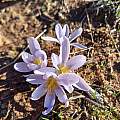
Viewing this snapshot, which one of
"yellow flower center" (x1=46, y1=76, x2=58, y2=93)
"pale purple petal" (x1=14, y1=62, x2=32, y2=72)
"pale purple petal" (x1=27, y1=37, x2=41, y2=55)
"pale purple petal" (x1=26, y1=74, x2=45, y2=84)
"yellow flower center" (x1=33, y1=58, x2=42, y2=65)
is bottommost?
"yellow flower center" (x1=46, y1=76, x2=58, y2=93)

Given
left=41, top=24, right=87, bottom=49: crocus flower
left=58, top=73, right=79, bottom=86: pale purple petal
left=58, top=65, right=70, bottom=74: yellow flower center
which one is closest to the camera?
left=58, top=73, right=79, bottom=86: pale purple petal

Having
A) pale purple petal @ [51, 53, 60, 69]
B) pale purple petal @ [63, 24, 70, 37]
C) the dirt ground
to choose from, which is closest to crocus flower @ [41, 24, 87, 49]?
pale purple petal @ [63, 24, 70, 37]

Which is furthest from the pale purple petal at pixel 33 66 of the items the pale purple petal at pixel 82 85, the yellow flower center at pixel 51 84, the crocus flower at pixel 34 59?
the pale purple petal at pixel 82 85

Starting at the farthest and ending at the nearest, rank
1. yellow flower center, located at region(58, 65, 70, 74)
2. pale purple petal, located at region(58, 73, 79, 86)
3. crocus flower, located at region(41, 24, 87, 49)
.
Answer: crocus flower, located at region(41, 24, 87, 49)
yellow flower center, located at region(58, 65, 70, 74)
pale purple petal, located at region(58, 73, 79, 86)

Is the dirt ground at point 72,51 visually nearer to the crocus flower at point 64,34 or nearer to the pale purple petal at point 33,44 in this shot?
the crocus flower at point 64,34

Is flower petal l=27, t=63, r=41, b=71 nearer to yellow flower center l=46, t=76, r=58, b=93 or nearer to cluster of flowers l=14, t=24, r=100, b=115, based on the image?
cluster of flowers l=14, t=24, r=100, b=115

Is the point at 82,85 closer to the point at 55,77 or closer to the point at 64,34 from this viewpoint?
the point at 55,77

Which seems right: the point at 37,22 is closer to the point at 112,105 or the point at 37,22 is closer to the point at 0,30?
the point at 0,30

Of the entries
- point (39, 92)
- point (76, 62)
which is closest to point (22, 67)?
point (39, 92)
